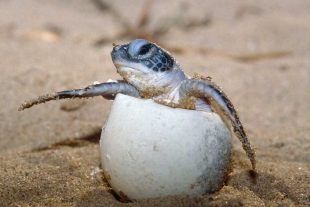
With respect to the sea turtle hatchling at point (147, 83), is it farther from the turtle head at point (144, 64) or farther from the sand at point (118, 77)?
the sand at point (118, 77)

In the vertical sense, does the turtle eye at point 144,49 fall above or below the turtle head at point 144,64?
above

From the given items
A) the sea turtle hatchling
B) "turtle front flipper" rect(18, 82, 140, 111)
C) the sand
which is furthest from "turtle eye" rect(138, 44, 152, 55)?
the sand

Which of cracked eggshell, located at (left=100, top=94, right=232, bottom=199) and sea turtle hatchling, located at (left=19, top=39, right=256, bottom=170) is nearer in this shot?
cracked eggshell, located at (left=100, top=94, right=232, bottom=199)

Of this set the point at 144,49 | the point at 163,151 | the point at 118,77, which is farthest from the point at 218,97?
the point at 118,77

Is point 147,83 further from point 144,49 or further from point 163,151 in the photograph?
point 163,151

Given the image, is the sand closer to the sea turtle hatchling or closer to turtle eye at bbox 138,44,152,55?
the sea turtle hatchling

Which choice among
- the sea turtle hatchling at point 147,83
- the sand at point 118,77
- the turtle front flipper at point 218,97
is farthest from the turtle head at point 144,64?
the sand at point 118,77
